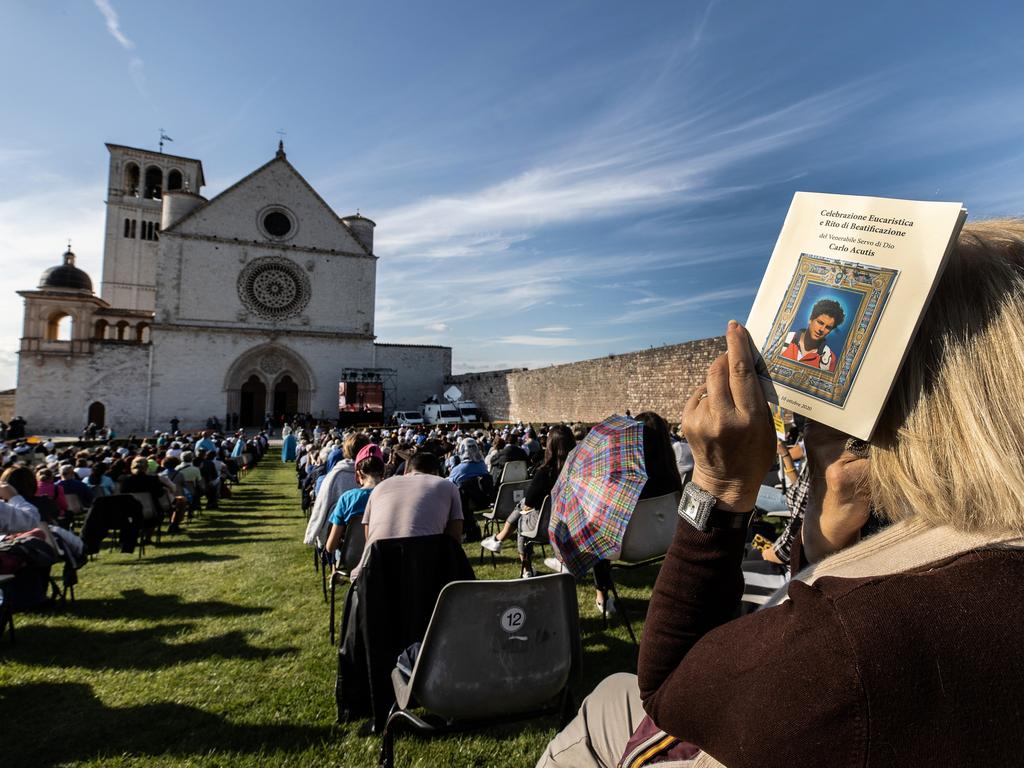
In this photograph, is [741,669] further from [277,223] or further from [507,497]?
[277,223]

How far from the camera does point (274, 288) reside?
3038 cm

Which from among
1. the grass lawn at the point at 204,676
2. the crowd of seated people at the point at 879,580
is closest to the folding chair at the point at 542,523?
the grass lawn at the point at 204,676

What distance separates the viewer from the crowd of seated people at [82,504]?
4078 mm

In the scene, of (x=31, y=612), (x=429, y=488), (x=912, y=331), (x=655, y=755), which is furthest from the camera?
(x=31, y=612)

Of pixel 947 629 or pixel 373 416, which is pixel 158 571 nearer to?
pixel 947 629

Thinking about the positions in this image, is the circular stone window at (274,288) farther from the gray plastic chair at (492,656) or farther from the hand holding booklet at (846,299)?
the hand holding booklet at (846,299)

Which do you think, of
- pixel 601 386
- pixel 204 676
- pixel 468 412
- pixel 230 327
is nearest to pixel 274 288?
pixel 230 327

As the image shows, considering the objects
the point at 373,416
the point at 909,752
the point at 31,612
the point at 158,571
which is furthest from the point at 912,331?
the point at 373,416

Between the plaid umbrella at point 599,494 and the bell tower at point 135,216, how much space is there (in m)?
44.7

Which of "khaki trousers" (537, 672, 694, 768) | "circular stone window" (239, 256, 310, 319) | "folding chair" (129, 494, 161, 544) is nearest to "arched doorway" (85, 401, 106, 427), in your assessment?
"circular stone window" (239, 256, 310, 319)

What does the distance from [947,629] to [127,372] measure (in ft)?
110

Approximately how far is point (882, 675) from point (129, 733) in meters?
3.66

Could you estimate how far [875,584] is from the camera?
2.26 ft

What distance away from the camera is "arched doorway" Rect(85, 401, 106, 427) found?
27.2 m
